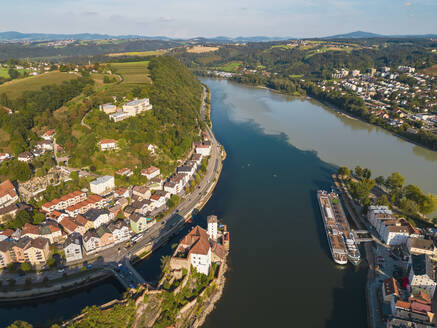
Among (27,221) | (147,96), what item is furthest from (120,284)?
(147,96)

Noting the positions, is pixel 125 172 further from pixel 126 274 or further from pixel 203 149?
pixel 126 274

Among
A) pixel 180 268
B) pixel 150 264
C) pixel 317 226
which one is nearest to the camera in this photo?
pixel 180 268

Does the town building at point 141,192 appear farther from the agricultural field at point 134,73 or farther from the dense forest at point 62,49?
the dense forest at point 62,49

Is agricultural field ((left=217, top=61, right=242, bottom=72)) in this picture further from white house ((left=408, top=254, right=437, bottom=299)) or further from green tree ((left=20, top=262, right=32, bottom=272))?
Result: green tree ((left=20, top=262, right=32, bottom=272))

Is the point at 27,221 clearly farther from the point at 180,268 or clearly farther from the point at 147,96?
the point at 147,96

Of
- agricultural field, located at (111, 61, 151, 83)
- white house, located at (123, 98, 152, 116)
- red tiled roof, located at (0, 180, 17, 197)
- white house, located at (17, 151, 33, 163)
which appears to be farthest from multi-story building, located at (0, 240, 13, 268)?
agricultural field, located at (111, 61, 151, 83)

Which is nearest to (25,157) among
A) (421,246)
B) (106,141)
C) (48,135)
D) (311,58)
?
(48,135)
